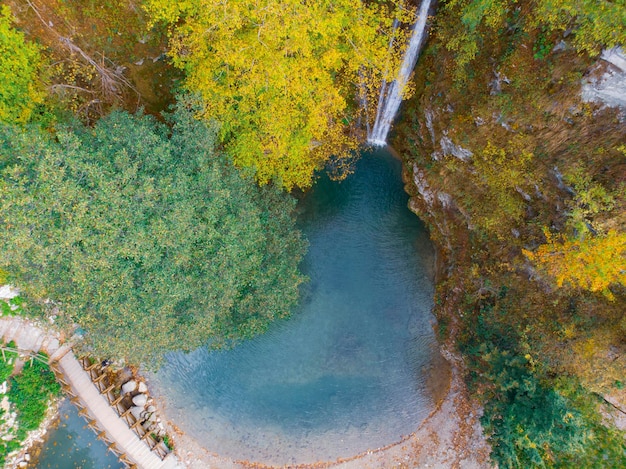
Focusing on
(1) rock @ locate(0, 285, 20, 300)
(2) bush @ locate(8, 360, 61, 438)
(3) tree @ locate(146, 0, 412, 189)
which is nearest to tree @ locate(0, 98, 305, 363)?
(3) tree @ locate(146, 0, 412, 189)

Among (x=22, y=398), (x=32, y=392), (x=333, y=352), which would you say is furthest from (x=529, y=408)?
(x=22, y=398)

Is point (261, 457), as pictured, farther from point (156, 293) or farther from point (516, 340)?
point (516, 340)

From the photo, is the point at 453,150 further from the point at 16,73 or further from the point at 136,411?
the point at 136,411

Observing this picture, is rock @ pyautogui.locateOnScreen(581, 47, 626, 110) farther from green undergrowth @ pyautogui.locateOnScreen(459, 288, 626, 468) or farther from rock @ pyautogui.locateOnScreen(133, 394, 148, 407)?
rock @ pyautogui.locateOnScreen(133, 394, 148, 407)

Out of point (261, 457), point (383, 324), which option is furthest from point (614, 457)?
point (261, 457)

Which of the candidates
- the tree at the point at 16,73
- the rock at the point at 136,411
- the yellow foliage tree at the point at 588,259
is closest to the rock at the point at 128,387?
the rock at the point at 136,411

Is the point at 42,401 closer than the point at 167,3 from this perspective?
No

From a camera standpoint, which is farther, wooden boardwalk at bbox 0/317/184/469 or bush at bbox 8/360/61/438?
wooden boardwalk at bbox 0/317/184/469

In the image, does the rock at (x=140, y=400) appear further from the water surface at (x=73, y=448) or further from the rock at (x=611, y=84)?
the rock at (x=611, y=84)
